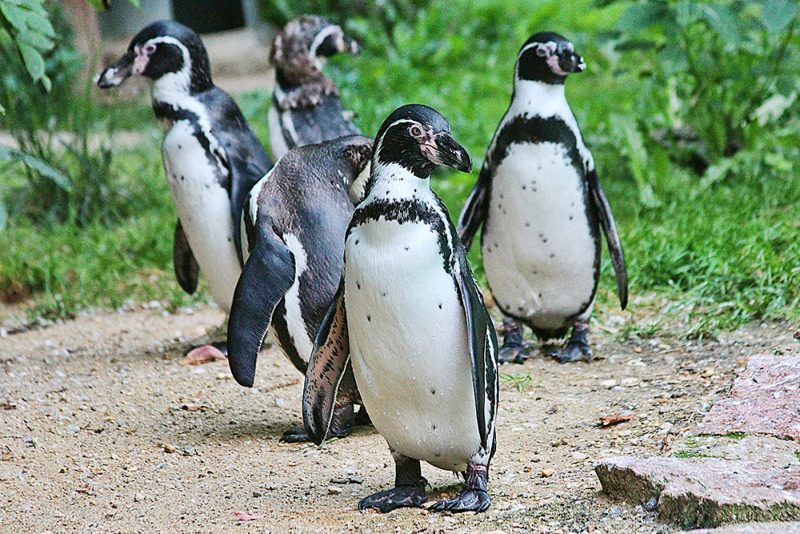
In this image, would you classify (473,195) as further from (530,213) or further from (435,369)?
(435,369)

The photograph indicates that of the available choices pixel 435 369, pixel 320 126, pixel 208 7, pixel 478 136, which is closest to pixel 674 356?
pixel 435 369

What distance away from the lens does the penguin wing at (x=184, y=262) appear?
4.57 meters

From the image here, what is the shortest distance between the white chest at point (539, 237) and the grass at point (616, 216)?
1.71ft

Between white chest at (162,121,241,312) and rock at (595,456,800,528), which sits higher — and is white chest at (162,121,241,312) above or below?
above

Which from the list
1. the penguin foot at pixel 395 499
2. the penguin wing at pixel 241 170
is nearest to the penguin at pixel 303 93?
the penguin wing at pixel 241 170

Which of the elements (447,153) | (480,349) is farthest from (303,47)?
(480,349)

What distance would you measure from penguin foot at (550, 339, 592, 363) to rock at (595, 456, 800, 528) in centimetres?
156

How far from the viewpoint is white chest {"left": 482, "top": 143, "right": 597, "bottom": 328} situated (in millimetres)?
3721

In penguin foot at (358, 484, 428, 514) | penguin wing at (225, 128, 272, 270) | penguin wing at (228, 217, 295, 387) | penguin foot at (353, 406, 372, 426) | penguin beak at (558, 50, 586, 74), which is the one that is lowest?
penguin foot at (353, 406, 372, 426)

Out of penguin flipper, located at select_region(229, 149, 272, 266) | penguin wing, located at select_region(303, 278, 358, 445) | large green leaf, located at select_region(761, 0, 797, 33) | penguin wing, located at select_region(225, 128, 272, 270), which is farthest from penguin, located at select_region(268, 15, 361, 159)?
penguin wing, located at select_region(303, 278, 358, 445)

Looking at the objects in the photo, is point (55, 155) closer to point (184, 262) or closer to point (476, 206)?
point (184, 262)

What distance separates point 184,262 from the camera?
4.65m

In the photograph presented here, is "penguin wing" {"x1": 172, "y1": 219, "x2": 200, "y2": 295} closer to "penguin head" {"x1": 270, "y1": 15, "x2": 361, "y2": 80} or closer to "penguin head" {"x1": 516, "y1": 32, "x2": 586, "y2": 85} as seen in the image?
"penguin head" {"x1": 270, "y1": 15, "x2": 361, "y2": 80}

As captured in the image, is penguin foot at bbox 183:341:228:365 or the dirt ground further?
penguin foot at bbox 183:341:228:365
